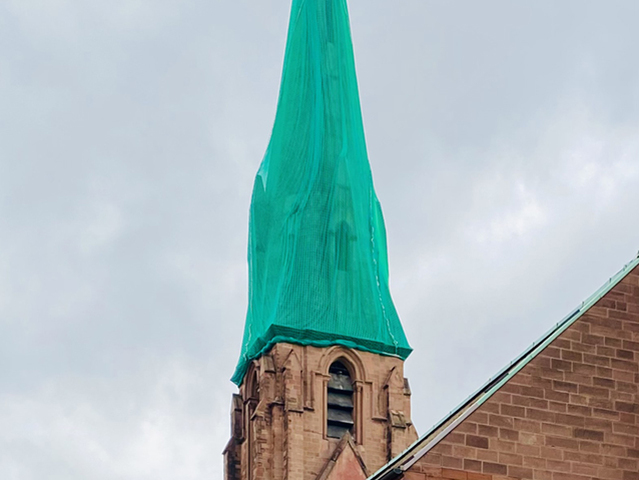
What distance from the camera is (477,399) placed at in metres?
17.7

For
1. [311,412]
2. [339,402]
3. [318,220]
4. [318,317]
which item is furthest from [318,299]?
[311,412]

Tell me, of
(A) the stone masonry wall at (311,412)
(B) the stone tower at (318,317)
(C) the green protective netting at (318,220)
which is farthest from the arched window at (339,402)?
(C) the green protective netting at (318,220)

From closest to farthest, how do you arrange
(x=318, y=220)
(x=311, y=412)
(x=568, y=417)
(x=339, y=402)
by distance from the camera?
1. (x=568, y=417)
2. (x=311, y=412)
3. (x=339, y=402)
4. (x=318, y=220)

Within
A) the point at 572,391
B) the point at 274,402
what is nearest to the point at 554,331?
the point at 572,391

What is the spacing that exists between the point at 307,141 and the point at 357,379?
920 cm

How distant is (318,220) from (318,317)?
3772mm

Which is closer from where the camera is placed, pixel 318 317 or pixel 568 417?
pixel 568 417

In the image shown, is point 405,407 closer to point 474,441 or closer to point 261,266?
point 261,266

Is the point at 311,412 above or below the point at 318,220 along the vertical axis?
below

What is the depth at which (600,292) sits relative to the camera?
1830 centimetres

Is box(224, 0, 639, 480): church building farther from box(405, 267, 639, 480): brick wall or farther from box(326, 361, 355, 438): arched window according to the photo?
box(405, 267, 639, 480): brick wall

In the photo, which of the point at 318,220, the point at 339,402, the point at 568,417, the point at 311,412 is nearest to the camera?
the point at 568,417

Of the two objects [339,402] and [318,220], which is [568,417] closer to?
[339,402]

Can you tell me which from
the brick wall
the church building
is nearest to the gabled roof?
the brick wall
